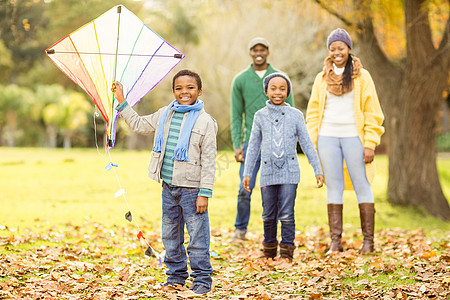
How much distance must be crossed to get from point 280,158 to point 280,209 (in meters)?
0.50

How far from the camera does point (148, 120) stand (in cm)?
468

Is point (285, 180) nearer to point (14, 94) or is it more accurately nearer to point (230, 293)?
point (230, 293)

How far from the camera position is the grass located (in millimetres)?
9039

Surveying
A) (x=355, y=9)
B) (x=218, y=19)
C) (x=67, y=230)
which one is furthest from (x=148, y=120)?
(x=218, y=19)

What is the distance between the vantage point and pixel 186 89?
15.0 ft

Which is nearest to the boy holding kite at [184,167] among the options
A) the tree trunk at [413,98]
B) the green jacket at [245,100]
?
the green jacket at [245,100]

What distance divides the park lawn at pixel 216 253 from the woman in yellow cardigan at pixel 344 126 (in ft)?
1.87

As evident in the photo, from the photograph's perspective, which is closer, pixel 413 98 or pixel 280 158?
pixel 280 158

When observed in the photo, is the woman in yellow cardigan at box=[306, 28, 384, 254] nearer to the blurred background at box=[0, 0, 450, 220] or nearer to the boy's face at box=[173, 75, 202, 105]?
the boy's face at box=[173, 75, 202, 105]

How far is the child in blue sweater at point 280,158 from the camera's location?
18.5 feet

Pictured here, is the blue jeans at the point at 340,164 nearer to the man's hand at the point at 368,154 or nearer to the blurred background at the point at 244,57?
the man's hand at the point at 368,154

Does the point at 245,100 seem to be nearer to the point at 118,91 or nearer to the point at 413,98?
the point at 118,91

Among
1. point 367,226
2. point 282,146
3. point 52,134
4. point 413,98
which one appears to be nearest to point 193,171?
point 282,146

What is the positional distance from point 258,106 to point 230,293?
105 inches
